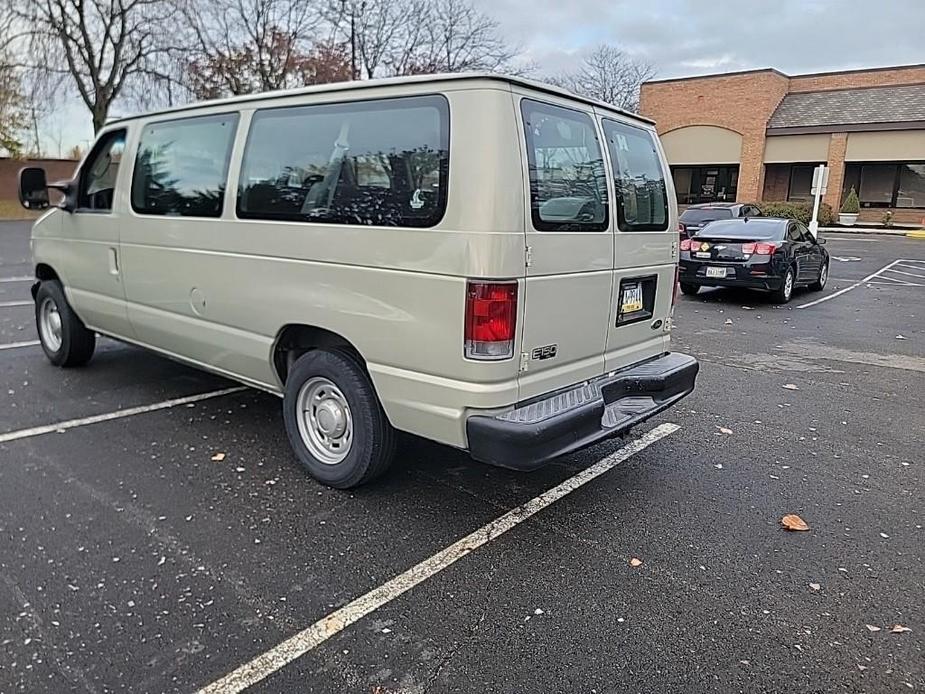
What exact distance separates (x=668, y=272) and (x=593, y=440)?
1.51 meters

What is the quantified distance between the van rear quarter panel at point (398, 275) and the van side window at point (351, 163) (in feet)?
0.20

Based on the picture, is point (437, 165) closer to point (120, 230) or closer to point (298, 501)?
point (298, 501)

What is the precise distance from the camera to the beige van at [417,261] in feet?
10.7

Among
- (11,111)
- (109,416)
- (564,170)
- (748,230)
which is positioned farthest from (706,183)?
(109,416)

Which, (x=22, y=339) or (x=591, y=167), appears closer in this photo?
(x=591, y=167)

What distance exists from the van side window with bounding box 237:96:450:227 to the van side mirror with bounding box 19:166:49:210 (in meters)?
2.63

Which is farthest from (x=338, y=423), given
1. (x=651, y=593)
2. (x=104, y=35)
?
(x=104, y=35)

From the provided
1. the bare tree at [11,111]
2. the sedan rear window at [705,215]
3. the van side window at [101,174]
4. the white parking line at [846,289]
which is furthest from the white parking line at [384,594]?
the bare tree at [11,111]

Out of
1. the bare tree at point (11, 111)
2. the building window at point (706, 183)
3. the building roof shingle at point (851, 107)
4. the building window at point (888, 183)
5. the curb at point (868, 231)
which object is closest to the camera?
the bare tree at point (11, 111)

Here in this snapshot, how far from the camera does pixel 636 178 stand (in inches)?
168

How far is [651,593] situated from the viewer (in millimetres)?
3084

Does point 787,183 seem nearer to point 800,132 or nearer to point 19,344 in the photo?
point 800,132

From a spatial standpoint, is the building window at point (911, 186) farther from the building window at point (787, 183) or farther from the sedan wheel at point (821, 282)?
the sedan wheel at point (821, 282)

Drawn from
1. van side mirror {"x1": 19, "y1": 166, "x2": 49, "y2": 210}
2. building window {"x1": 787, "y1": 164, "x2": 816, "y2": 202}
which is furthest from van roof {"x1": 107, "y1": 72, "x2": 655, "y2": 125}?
building window {"x1": 787, "y1": 164, "x2": 816, "y2": 202}
